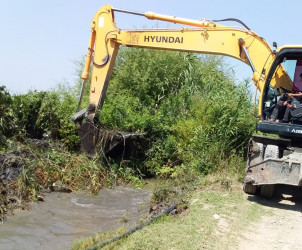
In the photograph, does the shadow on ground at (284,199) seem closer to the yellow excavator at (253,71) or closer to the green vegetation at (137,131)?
the yellow excavator at (253,71)

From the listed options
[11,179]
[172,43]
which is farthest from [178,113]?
[11,179]

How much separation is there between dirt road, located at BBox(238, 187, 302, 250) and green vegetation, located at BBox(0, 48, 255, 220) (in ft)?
5.67

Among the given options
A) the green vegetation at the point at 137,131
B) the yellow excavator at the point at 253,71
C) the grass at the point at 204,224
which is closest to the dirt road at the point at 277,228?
the grass at the point at 204,224

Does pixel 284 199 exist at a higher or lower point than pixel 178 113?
lower

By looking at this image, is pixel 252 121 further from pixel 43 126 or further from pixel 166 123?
pixel 43 126

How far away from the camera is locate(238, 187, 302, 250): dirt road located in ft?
20.1

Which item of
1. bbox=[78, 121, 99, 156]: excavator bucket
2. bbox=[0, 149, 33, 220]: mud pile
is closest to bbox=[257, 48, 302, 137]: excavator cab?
bbox=[78, 121, 99, 156]: excavator bucket

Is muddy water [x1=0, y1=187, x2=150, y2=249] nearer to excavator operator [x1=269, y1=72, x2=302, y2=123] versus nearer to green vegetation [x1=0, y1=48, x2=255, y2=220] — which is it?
green vegetation [x1=0, y1=48, x2=255, y2=220]

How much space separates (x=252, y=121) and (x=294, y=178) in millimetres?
3948

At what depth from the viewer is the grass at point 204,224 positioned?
590 cm

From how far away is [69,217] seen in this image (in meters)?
8.41

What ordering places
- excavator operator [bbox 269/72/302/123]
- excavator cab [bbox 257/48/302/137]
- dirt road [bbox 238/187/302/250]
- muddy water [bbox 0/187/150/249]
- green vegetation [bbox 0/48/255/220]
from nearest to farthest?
1. dirt road [bbox 238/187/302/250]
2. muddy water [bbox 0/187/150/249]
3. excavator cab [bbox 257/48/302/137]
4. excavator operator [bbox 269/72/302/123]
5. green vegetation [bbox 0/48/255/220]

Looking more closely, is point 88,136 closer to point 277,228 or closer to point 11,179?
point 11,179

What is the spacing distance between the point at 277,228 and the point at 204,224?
1097mm
